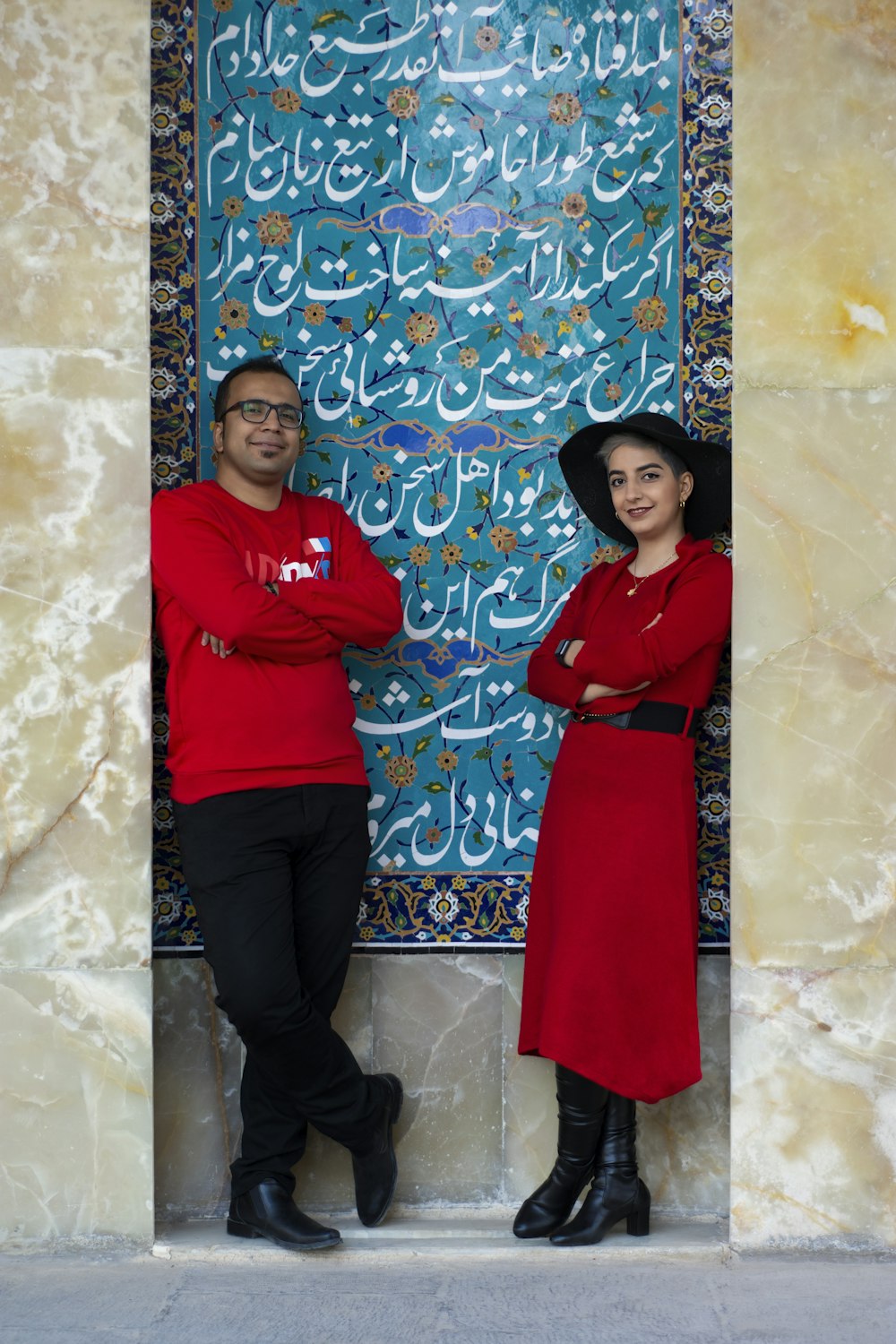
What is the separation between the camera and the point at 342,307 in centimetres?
329

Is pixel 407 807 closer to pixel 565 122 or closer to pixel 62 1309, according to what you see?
pixel 62 1309

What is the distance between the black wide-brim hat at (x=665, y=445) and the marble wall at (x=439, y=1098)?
1.08 metres

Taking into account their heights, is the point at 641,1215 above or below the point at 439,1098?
below

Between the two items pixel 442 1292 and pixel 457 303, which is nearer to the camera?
pixel 442 1292

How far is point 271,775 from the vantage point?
9.74 feet

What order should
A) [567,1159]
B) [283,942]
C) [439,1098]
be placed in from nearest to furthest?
[283,942] → [567,1159] → [439,1098]

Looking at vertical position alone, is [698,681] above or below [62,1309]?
above

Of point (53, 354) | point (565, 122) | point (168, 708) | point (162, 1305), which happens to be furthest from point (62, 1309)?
point (565, 122)

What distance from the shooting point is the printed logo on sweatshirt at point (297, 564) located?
9.95ft

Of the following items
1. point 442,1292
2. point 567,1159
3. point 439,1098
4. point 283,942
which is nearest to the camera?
point 442,1292

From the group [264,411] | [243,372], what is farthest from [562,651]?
[243,372]

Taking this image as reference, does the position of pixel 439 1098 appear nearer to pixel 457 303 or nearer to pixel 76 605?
pixel 76 605

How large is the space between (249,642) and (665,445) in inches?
42.3

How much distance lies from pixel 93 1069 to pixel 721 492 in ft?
6.42
